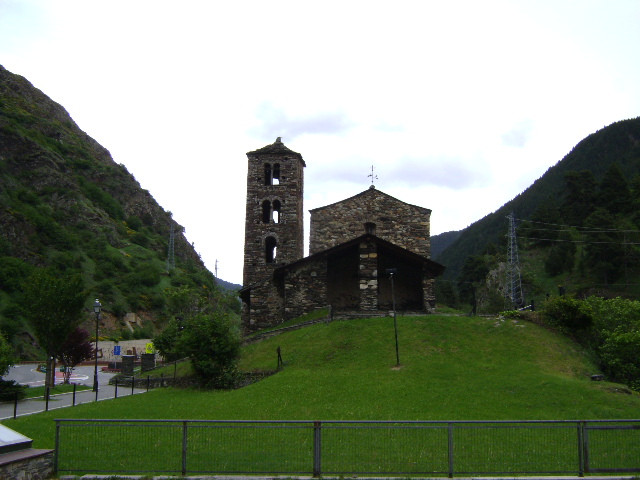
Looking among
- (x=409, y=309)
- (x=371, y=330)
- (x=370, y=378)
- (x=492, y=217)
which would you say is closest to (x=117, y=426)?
(x=370, y=378)

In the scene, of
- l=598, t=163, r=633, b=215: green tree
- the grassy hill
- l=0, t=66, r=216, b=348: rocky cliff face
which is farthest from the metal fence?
l=598, t=163, r=633, b=215: green tree

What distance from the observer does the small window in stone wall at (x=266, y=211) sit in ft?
144

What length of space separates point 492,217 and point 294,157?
108 metres

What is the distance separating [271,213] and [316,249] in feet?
18.2

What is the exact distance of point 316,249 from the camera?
4091 cm

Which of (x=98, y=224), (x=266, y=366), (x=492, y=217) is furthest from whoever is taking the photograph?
(x=492, y=217)

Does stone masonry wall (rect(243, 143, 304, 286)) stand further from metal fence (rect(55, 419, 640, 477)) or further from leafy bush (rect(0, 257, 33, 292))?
leafy bush (rect(0, 257, 33, 292))

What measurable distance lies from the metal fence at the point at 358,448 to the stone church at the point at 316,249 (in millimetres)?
20088

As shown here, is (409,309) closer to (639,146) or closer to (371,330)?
(371,330)

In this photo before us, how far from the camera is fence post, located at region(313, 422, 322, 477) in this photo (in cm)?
1050

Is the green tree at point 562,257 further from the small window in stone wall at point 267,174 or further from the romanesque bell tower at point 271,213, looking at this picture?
the small window in stone wall at point 267,174

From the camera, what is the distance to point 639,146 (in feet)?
373

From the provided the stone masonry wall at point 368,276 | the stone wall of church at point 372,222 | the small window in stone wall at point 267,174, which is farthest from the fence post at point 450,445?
the small window in stone wall at point 267,174

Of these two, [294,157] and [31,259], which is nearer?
[294,157]
